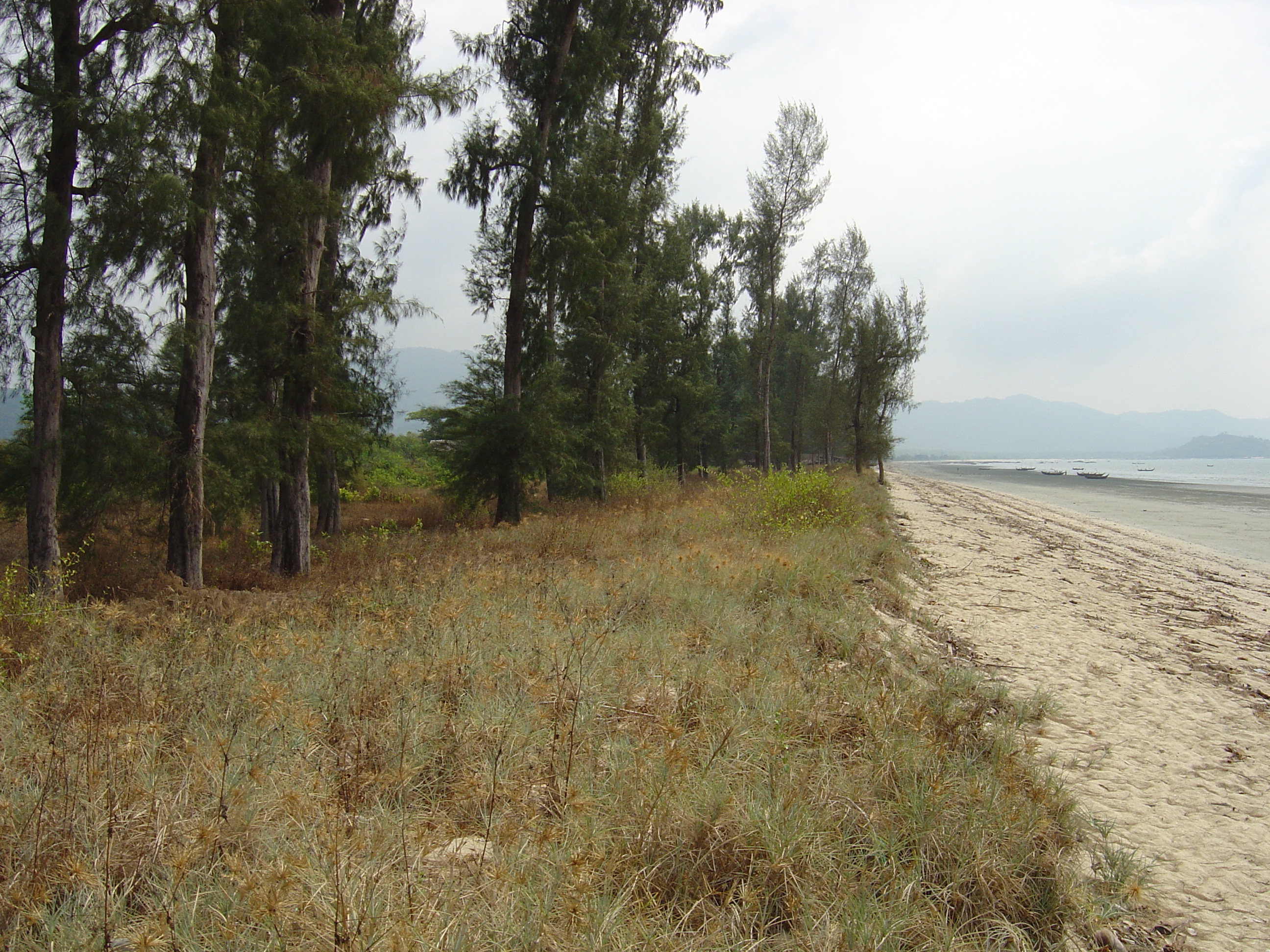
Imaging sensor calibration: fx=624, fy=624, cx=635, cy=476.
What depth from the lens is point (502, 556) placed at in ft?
26.6

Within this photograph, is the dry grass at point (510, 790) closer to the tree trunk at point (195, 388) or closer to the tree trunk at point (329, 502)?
the tree trunk at point (195, 388)

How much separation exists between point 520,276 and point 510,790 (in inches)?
499

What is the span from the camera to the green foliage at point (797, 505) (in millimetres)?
11430

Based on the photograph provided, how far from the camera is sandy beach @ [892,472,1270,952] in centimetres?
306

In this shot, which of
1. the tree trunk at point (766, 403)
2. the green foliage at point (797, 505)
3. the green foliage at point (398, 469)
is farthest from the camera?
the tree trunk at point (766, 403)

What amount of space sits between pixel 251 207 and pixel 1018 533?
18.9 m

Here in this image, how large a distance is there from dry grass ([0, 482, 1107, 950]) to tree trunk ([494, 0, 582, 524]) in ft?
26.5

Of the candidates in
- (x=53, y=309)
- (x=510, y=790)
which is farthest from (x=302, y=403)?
(x=510, y=790)

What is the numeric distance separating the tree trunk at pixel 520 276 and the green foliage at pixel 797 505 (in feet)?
16.0

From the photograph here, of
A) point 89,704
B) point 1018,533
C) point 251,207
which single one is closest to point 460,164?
point 251,207

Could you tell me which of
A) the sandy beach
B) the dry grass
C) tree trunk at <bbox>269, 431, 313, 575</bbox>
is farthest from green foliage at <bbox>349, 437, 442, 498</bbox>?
the sandy beach

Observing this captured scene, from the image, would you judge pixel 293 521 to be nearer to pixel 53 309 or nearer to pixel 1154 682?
pixel 53 309

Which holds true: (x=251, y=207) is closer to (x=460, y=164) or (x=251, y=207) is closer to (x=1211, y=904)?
(x=460, y=164)

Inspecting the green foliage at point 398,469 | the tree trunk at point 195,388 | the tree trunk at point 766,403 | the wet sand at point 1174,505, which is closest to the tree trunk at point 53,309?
the tree trunk at point 195,388
